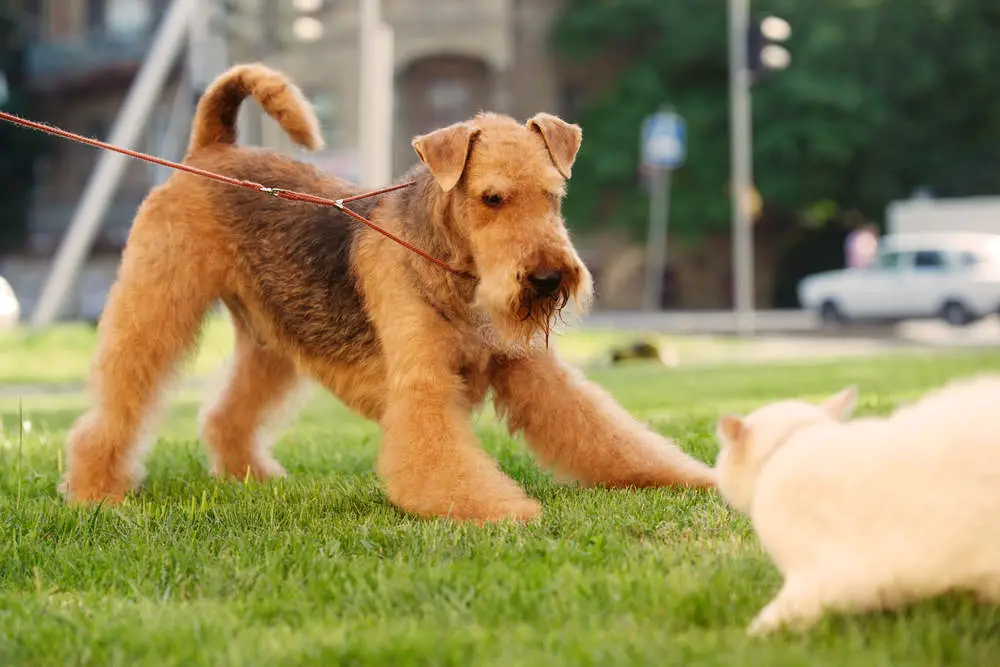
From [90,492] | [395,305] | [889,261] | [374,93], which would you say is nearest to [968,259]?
[889,261]

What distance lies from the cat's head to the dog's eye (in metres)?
1.54

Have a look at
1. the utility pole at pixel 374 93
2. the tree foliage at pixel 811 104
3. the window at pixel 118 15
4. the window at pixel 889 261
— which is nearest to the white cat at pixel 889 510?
the utility pole at pixel 374 93

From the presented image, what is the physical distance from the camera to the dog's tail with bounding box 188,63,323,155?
519 centimetres

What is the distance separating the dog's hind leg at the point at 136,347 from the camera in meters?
4.86

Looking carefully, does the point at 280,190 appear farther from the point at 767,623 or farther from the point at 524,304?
the point at 767,623

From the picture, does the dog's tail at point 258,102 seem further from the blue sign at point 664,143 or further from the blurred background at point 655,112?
the blurred background at point 655,112

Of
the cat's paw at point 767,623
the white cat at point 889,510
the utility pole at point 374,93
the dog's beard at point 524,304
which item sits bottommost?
the cat's paw at point 767,623

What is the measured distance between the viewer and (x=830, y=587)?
8.09 feet

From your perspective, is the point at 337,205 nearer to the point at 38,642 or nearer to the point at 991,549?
the point at 38,642

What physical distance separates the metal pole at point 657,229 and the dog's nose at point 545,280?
25623 mm

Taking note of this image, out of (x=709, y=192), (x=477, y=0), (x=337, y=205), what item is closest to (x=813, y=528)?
(x=337, y=205)

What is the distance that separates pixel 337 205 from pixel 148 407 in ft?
4.08

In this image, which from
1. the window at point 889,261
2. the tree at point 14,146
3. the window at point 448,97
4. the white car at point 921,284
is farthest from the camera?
the window at point 448,97

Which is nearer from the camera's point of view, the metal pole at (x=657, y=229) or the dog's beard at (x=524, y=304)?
the dog's beard at (x=524, y=304)
